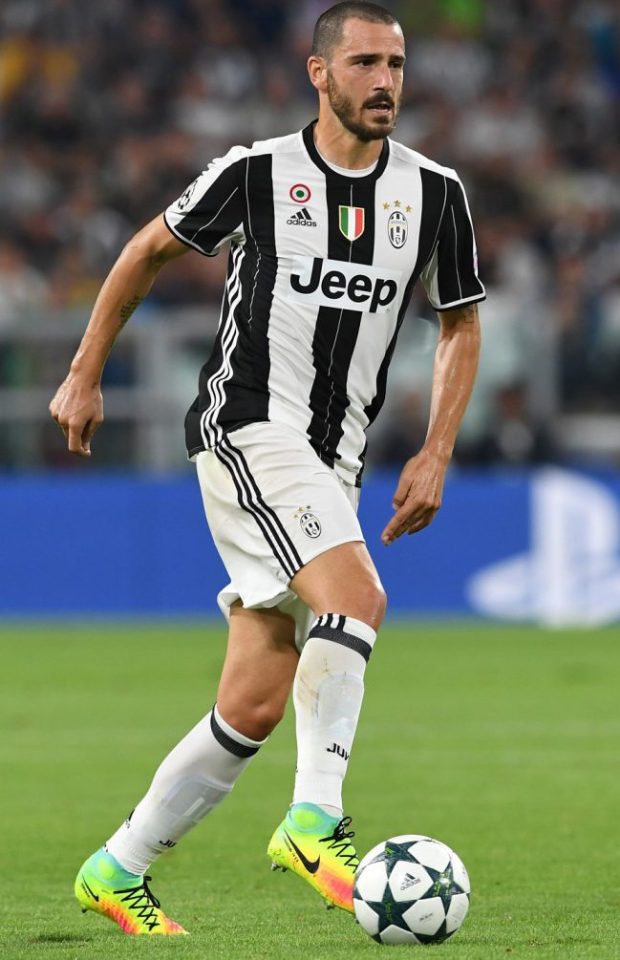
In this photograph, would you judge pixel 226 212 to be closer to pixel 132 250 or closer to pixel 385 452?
pixel 132 250

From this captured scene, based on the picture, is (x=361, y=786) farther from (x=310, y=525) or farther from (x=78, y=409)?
(x=78, y=409)

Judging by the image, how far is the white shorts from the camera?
4.50 metres

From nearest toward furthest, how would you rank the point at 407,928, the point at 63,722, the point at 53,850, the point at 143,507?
the point at 407,928 < the point at 53,850 < the point at 63,722 < the point at 143,507

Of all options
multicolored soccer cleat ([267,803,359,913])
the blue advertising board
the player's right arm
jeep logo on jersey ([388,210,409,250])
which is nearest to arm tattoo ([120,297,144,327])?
the player's right arm

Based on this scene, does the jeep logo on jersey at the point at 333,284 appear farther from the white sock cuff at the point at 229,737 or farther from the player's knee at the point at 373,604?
the white sock cuff at the point at 229,737

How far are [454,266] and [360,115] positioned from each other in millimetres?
533

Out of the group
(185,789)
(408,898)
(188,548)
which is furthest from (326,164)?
(188,548)

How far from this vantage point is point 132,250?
4.71 m

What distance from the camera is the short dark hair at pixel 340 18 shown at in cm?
467

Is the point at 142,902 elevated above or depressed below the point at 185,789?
below

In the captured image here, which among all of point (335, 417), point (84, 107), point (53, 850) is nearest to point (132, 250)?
point (335, 417)

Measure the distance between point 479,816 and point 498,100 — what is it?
43.2 ft

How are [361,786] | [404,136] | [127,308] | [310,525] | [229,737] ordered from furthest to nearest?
[404,136]
[361,786]
[127,308]
[229,737]
[310,525]

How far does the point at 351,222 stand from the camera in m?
A: 4.76
